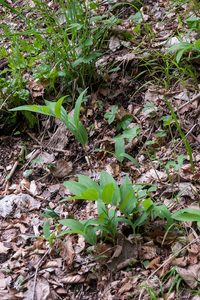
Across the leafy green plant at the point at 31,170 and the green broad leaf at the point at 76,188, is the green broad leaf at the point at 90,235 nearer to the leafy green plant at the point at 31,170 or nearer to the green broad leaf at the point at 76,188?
the green broad leaf at the point at 76,188

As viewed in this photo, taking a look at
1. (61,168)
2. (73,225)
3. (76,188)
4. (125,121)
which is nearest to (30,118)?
(61,168)

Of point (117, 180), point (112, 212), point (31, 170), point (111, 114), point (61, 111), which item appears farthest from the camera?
point (31, 170)

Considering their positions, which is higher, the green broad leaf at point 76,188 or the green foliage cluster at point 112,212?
the green broad leaf at point 76,188

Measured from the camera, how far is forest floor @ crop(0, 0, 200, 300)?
1.45 meters

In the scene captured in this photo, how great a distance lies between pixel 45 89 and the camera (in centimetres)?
269

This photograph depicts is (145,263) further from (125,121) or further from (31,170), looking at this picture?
(31,170)

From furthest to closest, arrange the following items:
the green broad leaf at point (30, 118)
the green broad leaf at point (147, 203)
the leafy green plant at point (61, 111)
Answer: the green broad leaf at point (30, 118) < the leafy green plant at point (61, 111) < the green broad leaf at point (147, 203)

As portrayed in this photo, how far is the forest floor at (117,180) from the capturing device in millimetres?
1454

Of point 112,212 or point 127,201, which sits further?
point 112,212

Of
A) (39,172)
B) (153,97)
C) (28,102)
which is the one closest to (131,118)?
(153,97)

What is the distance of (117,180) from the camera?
1995 millimetres

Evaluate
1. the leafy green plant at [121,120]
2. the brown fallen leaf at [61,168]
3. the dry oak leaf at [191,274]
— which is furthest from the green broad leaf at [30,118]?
the dry oak leaf at [191,274]

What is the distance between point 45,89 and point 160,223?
186 centimetres

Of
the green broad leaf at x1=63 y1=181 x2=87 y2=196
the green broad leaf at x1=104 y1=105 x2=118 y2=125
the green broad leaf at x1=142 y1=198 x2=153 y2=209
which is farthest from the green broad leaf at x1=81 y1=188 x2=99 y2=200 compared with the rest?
the green broad leaf at x1=104 y1=105 x2=118 y2=125
